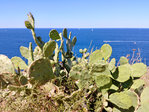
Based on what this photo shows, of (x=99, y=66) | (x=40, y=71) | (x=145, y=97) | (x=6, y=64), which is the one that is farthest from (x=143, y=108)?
(x=6, y=64)

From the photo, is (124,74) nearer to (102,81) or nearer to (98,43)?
(102,81)

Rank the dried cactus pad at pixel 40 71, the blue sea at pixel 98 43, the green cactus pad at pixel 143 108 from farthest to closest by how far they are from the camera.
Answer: the blue sea at pixel 98 43 < the green cactus pad at pixel 143 108 < the dried cactus pad at pixel 40 71

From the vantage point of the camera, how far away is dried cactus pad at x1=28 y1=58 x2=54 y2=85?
794 mm

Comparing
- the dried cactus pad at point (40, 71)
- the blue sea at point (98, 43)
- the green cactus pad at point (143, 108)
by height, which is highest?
the dried cactus pad at point (40, 71)

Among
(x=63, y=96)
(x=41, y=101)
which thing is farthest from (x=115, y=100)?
(x=41, y=101)

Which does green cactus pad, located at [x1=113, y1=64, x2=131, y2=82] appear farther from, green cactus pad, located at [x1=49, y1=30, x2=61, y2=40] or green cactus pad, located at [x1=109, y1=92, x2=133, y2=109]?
green cactus pad, located at [x1=49, y1=30, x2=61, y2=40]

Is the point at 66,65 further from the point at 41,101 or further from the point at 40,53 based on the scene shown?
the point at 41,101

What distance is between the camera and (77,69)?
0.85 metres

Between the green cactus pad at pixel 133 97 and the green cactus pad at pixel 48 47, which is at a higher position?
the green cactus pad at pixel 48 47

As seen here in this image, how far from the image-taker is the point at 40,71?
2.74 ft

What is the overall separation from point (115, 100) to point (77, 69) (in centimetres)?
26

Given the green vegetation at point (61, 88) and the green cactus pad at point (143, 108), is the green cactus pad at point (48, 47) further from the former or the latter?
the green cactus pad at point (143, 108)

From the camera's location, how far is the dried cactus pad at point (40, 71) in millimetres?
794

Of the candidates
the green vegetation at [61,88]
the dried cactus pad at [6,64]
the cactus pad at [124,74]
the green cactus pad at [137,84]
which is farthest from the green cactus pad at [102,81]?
the dried cactus pad at [6,64]
